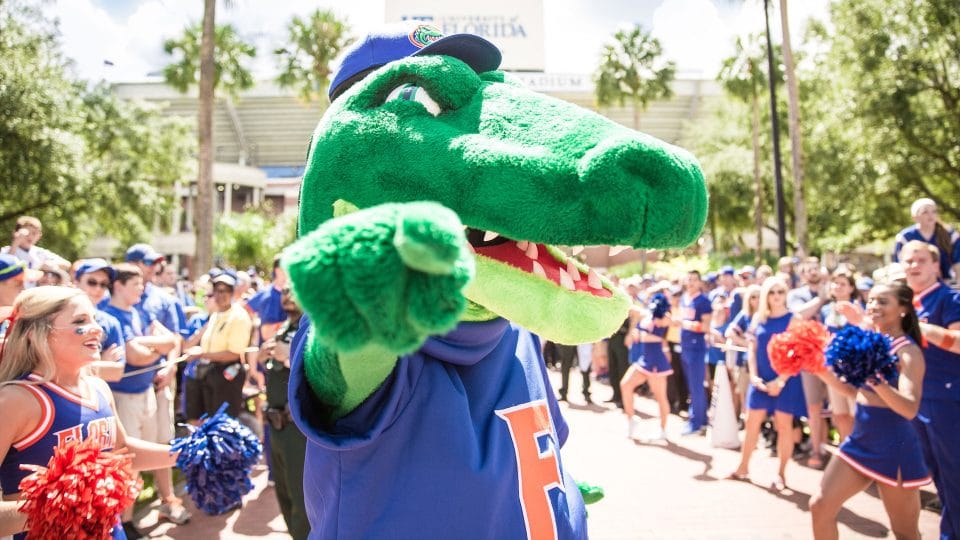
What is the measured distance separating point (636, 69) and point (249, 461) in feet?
85.5

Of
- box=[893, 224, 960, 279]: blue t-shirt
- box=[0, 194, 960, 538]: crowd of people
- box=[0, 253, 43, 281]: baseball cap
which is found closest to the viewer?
box=[0, 194, 960, 538]: crowd of people

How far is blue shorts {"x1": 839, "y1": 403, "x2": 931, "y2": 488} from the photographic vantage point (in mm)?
3854

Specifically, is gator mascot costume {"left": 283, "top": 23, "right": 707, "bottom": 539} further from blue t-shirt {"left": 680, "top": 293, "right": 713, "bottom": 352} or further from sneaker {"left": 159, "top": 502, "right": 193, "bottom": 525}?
blue t-shirt {"left": 680, "top": 293, "right": 713, "bottom": 352}

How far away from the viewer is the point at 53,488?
218 cm

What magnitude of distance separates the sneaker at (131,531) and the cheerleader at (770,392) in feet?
17.9

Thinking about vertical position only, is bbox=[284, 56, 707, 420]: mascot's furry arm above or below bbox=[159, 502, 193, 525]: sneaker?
above

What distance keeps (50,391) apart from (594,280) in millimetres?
2534

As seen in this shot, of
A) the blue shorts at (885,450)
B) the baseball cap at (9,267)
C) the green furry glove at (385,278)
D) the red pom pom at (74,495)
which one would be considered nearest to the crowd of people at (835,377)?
the blue shorts at (885,450)

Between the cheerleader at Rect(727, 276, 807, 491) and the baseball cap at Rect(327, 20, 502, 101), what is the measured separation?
220 inches

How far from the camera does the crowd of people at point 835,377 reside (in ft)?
12.8

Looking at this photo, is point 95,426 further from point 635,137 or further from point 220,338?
point 220,338

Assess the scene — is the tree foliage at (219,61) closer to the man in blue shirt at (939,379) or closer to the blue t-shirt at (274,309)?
the blue t-shirt at (274,309)

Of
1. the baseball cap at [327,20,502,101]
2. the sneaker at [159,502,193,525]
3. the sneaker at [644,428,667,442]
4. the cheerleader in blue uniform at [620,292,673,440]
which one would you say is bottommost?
the sneaker at [644,428,667,442]

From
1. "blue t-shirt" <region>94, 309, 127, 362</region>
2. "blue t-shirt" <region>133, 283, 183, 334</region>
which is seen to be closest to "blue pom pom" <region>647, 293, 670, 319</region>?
"blue t-shirt" <region>133, 283, 183, 334</region>
